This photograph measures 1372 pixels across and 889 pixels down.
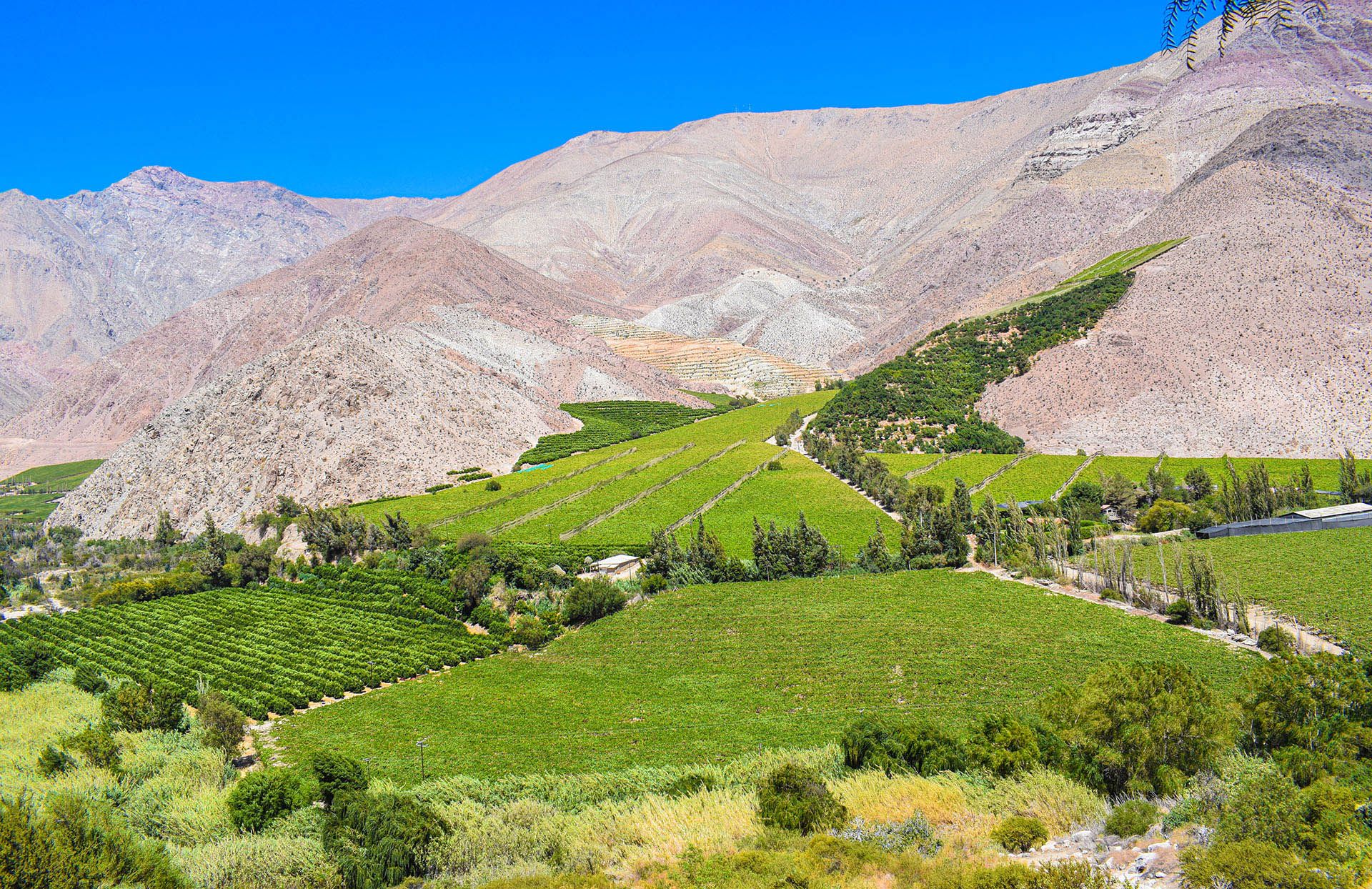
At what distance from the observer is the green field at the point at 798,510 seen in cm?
5594

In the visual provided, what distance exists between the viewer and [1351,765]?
19156 millimetres

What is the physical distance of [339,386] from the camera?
80.3 metres

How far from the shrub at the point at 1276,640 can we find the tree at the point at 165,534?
7398cm

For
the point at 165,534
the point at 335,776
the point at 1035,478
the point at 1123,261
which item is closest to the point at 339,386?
the point at 165,534

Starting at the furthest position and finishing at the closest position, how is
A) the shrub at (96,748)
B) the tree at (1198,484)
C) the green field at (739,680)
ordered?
the tree at (1198,484) < the green field at (739,680) < the shrub at (96,748)

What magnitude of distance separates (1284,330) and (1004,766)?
70.4 m

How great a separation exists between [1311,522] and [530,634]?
44.0m

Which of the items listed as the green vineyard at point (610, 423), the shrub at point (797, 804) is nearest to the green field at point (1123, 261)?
the green vineyard at point (610, 423)

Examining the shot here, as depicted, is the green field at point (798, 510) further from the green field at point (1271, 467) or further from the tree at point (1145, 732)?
the tree at point (1145, 732)

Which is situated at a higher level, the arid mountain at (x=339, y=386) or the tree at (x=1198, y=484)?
the arid mountain at (x=339, y=386)

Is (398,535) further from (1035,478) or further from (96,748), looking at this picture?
(1035,478)

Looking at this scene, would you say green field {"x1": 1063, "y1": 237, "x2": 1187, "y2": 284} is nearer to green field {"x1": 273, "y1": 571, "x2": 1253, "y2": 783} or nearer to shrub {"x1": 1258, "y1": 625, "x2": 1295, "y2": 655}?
green field {"x1": 273, "y1": 571, "x2": 1253, "y2": 783}

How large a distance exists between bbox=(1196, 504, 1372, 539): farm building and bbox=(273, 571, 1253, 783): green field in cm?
1542

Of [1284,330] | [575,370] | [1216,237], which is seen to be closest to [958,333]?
[1216,237]
